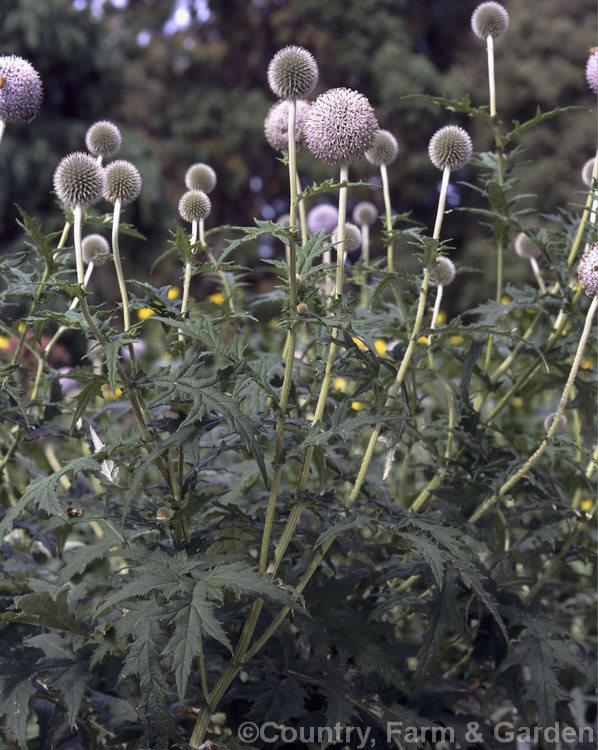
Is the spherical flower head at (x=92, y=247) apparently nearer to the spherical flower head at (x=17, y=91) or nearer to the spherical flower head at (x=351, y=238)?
the spherical flower head at (x=17, y=91)

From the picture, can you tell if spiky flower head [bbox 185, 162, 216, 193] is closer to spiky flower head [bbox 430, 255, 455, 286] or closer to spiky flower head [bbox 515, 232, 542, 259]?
spiky flower head [bbox 430, 255, 455, 286]

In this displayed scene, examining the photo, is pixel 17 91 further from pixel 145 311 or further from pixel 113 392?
pixel 113 392

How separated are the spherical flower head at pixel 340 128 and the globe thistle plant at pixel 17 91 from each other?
84 cm

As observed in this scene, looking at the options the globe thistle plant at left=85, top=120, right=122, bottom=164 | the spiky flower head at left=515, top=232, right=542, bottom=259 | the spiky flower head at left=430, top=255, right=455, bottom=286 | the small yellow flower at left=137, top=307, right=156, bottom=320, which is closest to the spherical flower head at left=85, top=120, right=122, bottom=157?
the globe thistle plant at left=85, top=120, right=122, bottom=164

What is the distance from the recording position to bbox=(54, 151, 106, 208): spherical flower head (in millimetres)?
2085

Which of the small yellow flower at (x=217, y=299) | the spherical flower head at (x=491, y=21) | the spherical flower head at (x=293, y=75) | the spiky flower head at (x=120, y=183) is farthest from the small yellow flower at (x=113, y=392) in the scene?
the spherical flower head at (x=491, y=21)

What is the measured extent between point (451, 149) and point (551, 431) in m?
0.86

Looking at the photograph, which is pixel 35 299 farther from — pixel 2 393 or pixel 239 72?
pixel 239 72

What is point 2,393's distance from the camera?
220 centimetres

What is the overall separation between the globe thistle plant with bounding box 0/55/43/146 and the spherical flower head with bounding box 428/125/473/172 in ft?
3.71

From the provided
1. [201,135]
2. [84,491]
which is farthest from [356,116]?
[201,135]

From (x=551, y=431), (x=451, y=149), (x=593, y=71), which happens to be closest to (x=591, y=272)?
(x=551, y=431)

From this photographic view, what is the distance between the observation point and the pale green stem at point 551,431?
212 centimetres

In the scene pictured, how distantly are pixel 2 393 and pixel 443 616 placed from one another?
127cm
